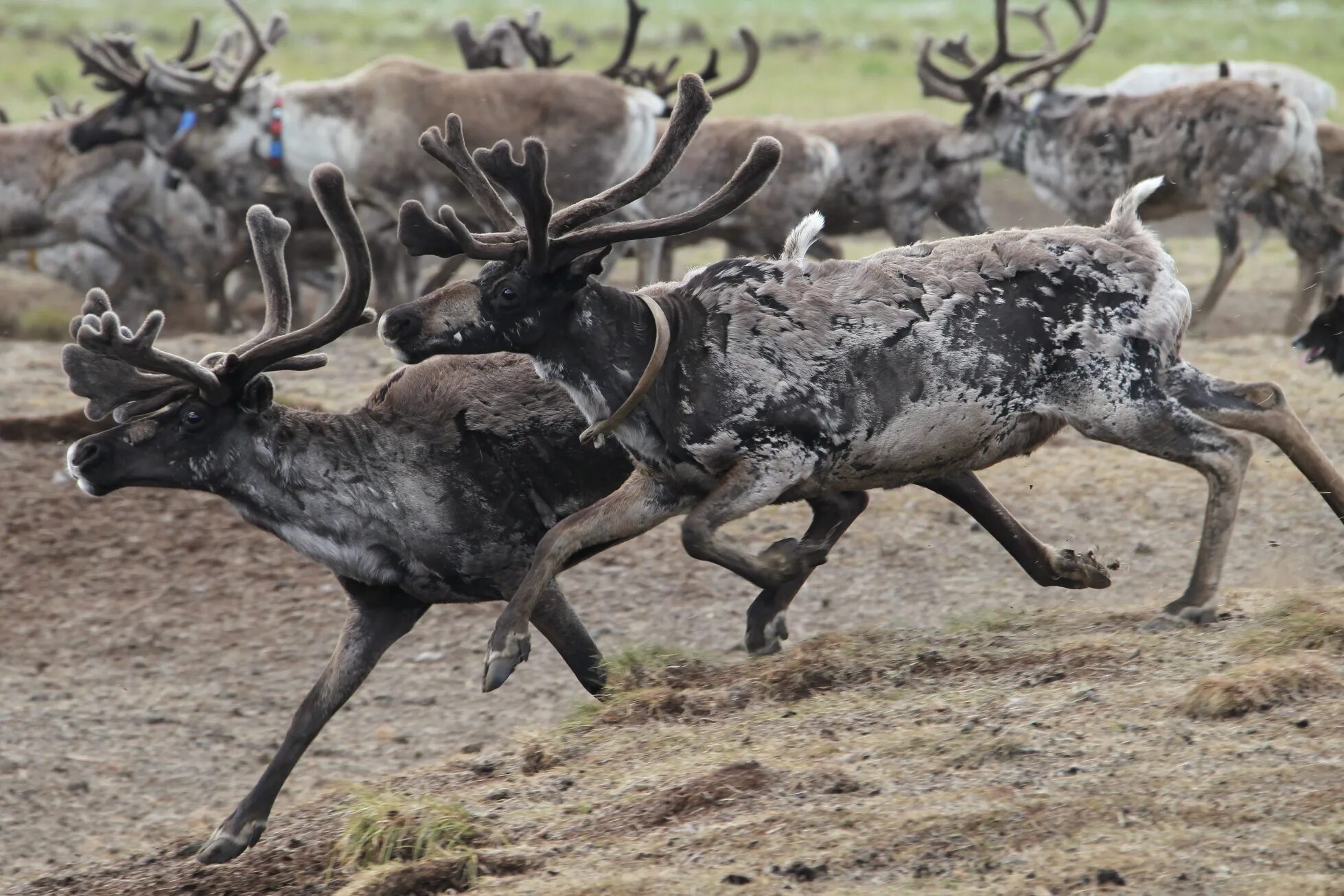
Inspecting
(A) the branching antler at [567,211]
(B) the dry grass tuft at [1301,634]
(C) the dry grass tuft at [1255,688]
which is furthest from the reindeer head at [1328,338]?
(A) the branching antler at [567,211]

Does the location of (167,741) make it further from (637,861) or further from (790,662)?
(637,861)

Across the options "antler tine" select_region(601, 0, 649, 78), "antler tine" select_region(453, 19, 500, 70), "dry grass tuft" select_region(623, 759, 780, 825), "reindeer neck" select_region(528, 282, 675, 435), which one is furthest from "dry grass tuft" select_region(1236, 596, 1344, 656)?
"antler tine" select_region(453, 19, 500, 70)

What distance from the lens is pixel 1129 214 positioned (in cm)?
566

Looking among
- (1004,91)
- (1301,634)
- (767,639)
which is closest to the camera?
(1301,634)

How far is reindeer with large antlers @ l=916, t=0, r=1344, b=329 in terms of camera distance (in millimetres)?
12227

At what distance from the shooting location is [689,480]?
17.0 feet

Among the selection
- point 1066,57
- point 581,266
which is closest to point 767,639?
point 581,266

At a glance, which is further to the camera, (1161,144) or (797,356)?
(1161,144)

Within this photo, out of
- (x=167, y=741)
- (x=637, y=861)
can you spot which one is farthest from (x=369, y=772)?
(x=637, y=861)

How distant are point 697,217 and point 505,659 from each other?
1378 millimetres

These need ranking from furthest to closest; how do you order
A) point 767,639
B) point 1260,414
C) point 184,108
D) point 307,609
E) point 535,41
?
point 535,41, point 184,108, point 307,609, point 767,639, point 1260,414

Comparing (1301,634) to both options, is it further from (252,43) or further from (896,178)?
(252,43)

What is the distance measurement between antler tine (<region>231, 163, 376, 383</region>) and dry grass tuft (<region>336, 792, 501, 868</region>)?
1.46 meters

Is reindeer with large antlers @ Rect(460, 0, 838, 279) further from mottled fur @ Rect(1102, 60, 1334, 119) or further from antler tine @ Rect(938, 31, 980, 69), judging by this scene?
mottled fur @ Rect(1102, 60, 1334, 119)
